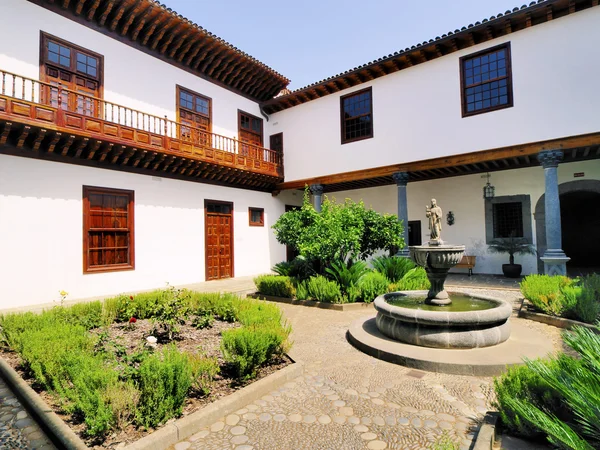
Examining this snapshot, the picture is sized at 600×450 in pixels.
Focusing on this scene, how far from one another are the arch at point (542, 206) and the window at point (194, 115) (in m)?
12.2

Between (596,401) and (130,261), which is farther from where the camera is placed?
(130,261)

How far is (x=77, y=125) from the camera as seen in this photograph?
28.6 ft

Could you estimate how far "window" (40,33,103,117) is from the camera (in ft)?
29.0

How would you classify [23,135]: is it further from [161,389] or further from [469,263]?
[469,263]

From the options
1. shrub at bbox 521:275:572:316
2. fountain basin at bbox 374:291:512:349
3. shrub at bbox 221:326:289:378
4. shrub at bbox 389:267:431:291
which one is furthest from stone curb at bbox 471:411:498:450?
shrub at bbox 389:267:431:291

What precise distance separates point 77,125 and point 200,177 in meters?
4.53

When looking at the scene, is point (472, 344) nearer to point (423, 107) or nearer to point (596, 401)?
point (596, 401)

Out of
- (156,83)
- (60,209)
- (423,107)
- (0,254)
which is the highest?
(156,83)

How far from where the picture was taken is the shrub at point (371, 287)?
8062 millimetres

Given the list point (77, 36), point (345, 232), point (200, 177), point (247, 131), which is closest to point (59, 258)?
point (200, 177)

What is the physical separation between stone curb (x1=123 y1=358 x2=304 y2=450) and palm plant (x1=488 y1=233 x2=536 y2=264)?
11.4 meters

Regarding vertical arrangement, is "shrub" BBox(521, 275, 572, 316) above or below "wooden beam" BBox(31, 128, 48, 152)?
below

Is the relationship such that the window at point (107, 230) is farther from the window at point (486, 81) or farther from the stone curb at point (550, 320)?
the window at point (486, 81)

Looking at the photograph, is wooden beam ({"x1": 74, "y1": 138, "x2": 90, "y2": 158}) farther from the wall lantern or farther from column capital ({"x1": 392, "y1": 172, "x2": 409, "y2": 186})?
the wall lantern
